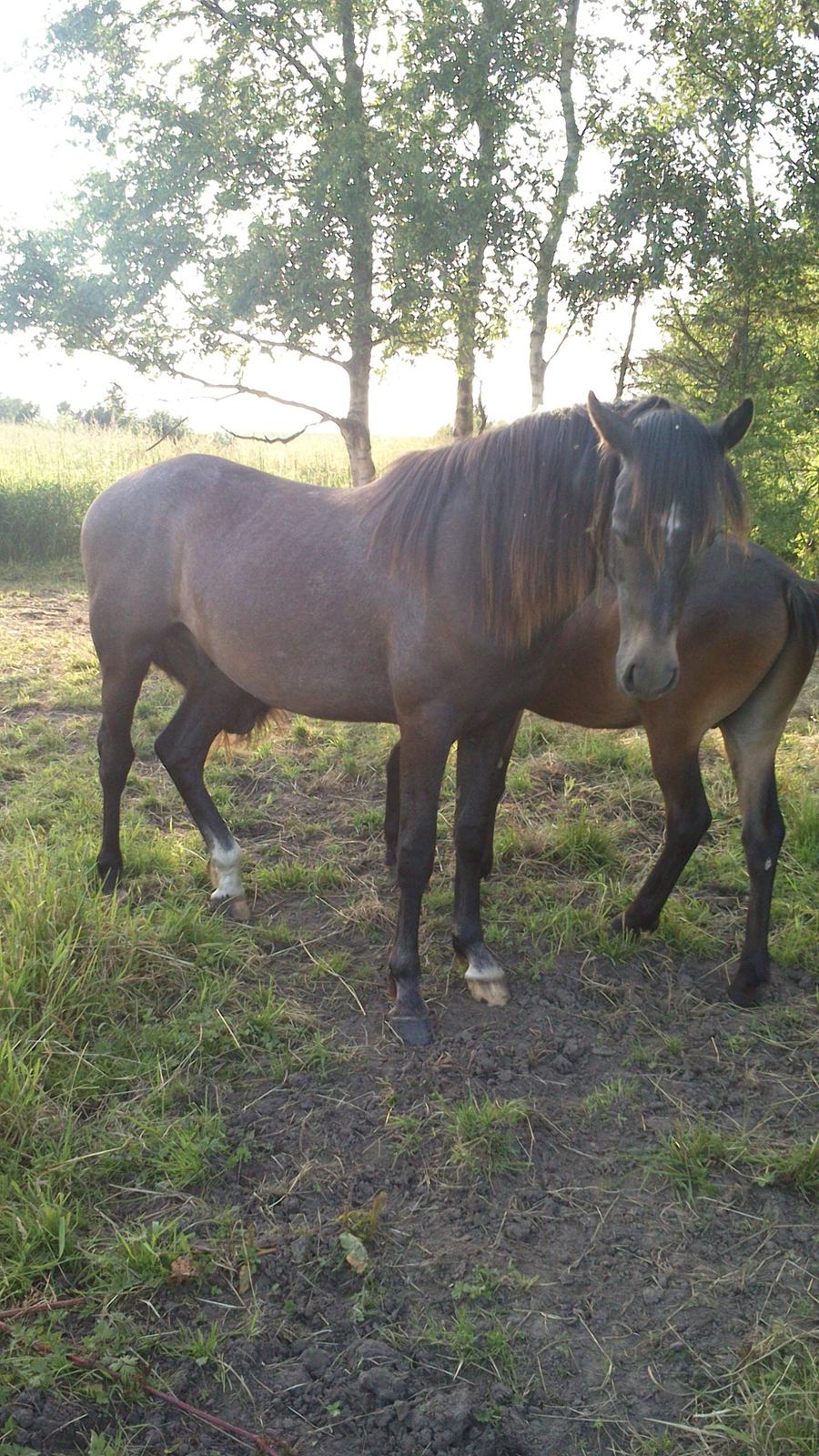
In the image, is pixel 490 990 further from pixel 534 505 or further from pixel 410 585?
pixel 534 505

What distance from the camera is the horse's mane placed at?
244 cm

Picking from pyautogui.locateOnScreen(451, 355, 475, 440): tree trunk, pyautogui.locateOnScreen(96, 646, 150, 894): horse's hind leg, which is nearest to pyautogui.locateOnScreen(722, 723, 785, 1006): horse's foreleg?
pyautogui.locateOnScreen(96, 646, 150, 894): horse's hind leg

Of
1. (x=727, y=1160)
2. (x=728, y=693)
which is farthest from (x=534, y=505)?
(x=727, y=1160)

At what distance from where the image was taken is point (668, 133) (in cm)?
948

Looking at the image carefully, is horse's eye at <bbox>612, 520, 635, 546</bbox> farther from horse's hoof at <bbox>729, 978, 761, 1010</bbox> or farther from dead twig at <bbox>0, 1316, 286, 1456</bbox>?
dead twig at <bbox>0, 1316, 286, 1456</bbox>

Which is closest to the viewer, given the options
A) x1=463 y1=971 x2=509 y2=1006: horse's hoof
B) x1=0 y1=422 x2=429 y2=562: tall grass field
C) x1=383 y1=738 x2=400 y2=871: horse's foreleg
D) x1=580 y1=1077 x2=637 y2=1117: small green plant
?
x1=580 y1=1077 x2=637 y2=1117: small green plant

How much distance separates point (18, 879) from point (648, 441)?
243cm

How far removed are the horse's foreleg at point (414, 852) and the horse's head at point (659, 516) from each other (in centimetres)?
75

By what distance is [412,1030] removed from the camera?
2.92m

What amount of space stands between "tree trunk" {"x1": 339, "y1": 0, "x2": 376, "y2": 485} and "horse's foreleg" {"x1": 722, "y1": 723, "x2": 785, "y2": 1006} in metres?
8.33

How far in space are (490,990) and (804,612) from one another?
180 centimetres

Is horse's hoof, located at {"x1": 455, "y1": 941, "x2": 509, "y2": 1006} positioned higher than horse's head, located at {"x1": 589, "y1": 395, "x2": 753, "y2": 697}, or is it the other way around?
horse's head, located at {"x1": 589, "y1": 395, "x2": 753, "y2": 697}

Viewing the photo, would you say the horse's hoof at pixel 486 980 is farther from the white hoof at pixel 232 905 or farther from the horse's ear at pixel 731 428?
the horse's ear at pixel 731 428

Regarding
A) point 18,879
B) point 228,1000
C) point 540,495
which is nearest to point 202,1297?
point 228,1000
